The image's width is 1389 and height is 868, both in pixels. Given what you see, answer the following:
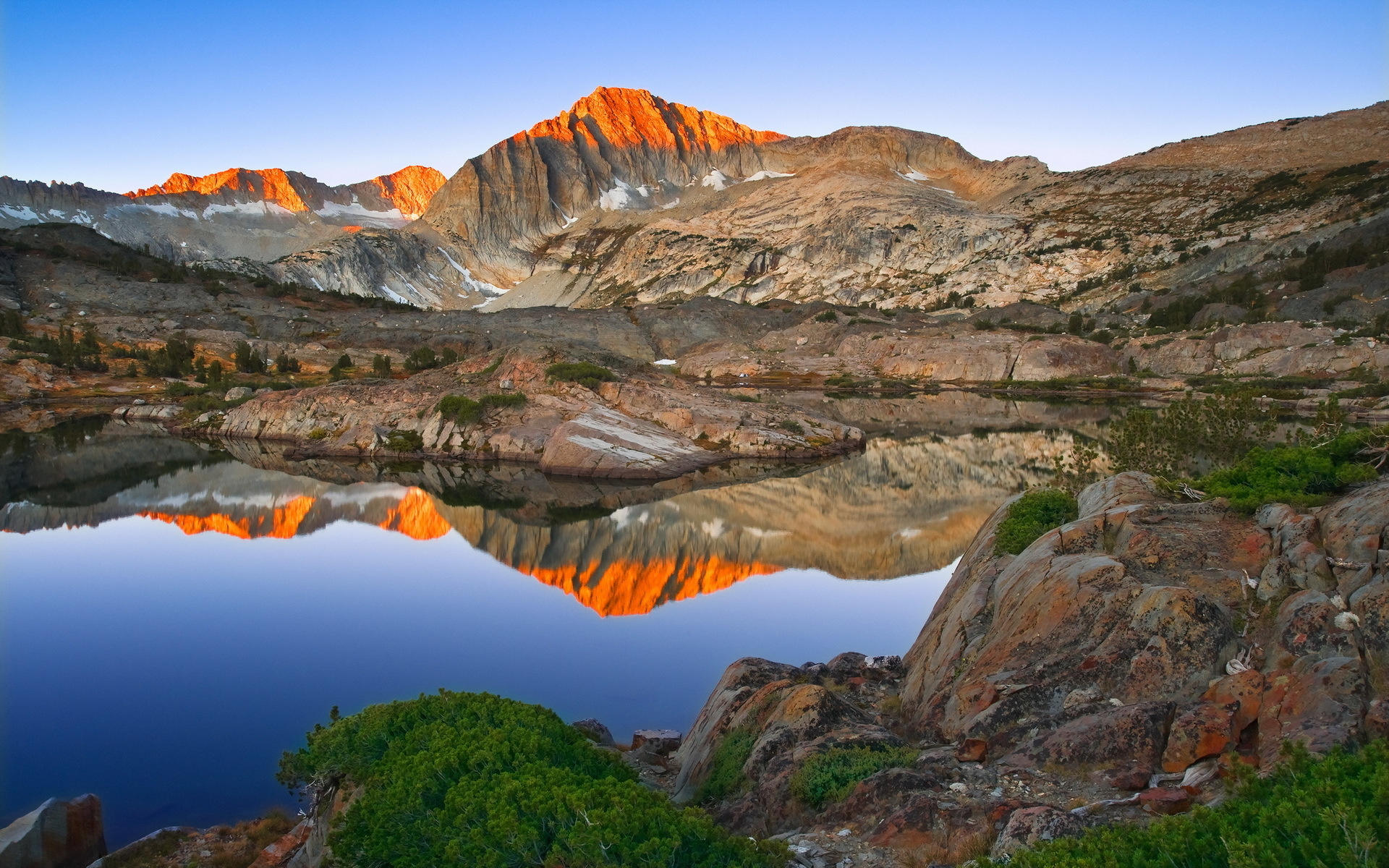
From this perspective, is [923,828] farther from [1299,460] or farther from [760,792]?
[1299,460]

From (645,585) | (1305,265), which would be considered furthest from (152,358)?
(1305,265)

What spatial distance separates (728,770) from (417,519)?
89.8ft

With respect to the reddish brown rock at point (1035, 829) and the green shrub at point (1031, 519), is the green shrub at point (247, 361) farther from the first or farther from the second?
the reddish brown rock at point (1035, 829)

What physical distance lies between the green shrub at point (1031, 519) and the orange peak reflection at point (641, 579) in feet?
35.0

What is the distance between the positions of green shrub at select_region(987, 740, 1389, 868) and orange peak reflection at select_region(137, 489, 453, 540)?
95.1 feet

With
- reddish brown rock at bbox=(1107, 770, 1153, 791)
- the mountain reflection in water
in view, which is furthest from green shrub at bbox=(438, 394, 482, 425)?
reddish brown rock at bbox=(1107, 770, 1153, 791)

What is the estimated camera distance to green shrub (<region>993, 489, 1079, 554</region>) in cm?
1395

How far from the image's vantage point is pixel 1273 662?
8.12m

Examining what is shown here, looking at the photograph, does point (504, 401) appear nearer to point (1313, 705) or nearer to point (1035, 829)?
point (1035, 829)

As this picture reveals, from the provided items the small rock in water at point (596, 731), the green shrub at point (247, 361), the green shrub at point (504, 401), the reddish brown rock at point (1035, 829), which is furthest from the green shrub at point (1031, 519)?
the green shrub at point (247, 361)

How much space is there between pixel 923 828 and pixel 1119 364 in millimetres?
88148

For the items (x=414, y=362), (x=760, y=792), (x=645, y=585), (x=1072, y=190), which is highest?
(x=1072, y=190)

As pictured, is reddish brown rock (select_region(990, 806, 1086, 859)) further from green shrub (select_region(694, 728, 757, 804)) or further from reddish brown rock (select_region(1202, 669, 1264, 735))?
green shrub (select_region(694, 728, 757, 804))

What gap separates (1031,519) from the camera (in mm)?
14398
